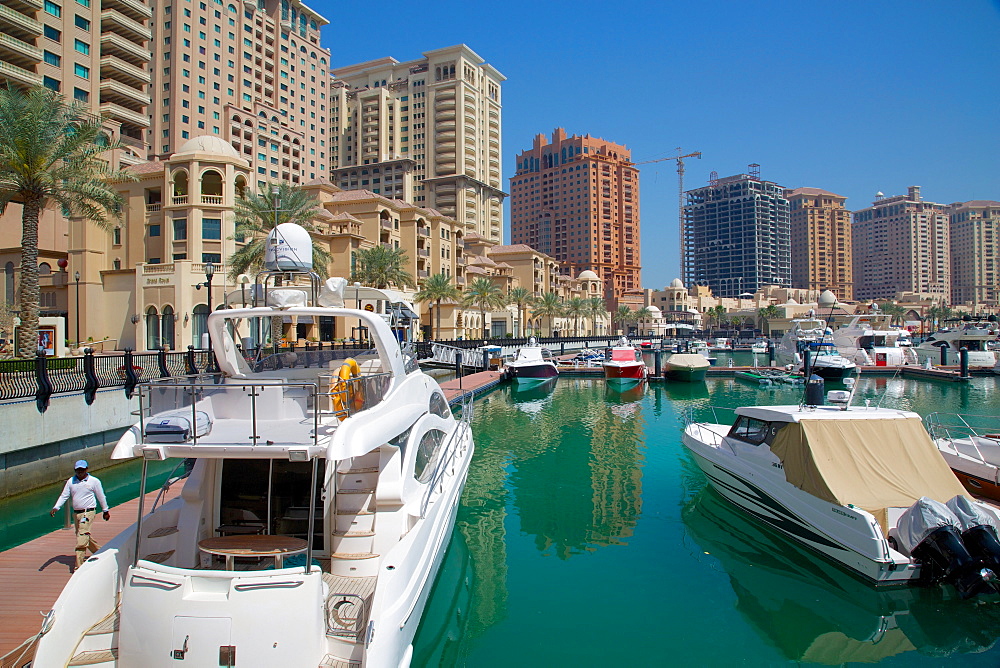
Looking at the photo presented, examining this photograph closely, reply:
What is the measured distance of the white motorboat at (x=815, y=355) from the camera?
45.1m

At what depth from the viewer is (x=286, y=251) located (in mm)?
9688

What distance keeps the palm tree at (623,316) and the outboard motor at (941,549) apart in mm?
121745

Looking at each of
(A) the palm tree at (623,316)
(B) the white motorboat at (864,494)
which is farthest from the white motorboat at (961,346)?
(A) the palm tree at (623,316)

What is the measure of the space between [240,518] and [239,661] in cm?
282

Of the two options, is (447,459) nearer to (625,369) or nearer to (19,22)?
(625,369)

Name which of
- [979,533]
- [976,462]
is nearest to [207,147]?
[976,462]

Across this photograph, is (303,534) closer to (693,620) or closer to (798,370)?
(693,620)

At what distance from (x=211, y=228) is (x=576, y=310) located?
7025 cm

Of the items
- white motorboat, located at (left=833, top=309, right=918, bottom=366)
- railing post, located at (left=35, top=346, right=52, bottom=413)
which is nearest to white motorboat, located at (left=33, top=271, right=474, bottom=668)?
railing post, located at (left=35, top=346, right=52, bottom=413)

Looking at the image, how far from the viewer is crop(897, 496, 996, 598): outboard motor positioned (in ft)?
28.2

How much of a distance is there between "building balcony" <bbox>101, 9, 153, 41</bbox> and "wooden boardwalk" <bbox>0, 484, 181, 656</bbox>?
211ft

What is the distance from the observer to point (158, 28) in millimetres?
77938

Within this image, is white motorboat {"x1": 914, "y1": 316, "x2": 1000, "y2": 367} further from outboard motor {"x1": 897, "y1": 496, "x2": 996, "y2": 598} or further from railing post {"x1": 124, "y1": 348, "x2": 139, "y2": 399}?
railing post {"x1": 124, "y1": 348, "x2": 139, "y2": 399}

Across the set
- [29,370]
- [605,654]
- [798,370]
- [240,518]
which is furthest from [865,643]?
[798,370]
